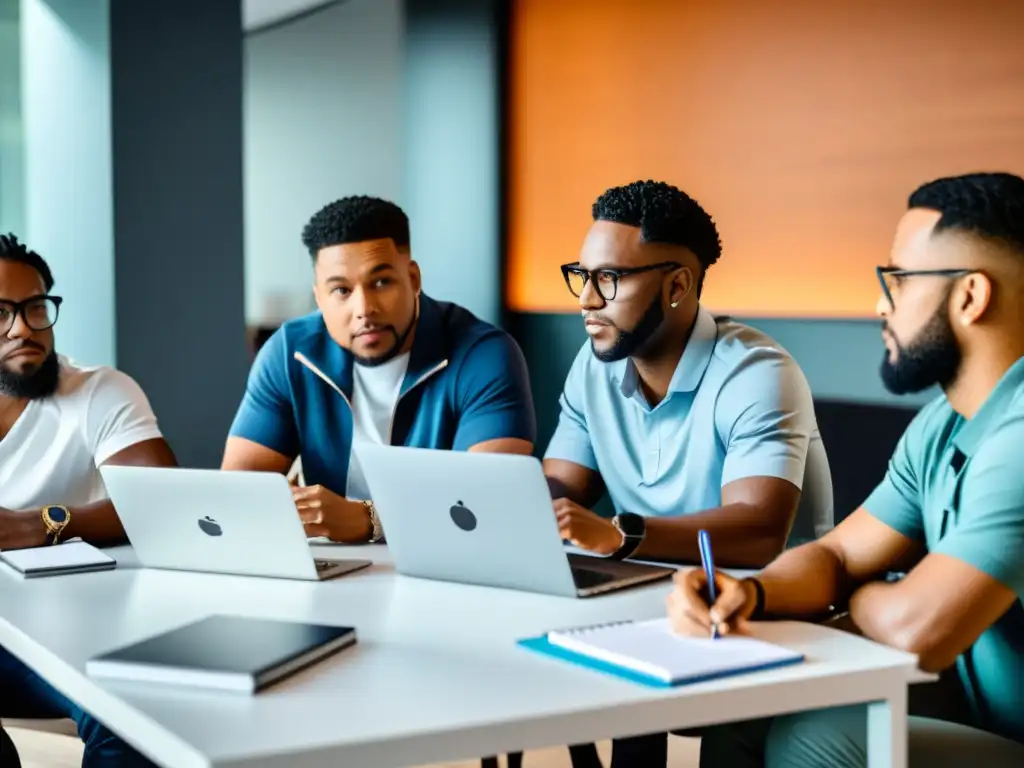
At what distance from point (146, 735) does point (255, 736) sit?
0.13 m

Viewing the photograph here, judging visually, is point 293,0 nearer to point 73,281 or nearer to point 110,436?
point 73,281

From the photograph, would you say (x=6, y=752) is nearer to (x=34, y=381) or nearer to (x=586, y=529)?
(x=34, y=381)

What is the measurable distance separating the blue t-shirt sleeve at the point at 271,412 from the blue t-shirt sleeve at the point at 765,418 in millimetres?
970

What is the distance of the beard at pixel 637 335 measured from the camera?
250cm

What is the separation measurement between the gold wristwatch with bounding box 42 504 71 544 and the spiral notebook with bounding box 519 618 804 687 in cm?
107

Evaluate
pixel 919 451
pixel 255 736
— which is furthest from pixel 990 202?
pixel 255 736

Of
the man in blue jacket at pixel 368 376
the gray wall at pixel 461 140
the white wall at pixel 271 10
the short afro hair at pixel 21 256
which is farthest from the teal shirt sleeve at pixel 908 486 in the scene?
the white wall at pixel 271 10

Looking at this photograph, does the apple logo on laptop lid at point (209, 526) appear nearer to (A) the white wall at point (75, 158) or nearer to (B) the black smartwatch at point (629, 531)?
(B) the black smartwatch at point (629, 531)

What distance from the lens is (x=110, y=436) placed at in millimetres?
2611

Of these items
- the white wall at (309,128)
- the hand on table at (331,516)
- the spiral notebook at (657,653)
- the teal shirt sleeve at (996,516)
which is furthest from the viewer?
the white wall at (309,128)

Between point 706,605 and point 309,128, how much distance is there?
237 inches

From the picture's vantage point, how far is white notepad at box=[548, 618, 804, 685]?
141cm

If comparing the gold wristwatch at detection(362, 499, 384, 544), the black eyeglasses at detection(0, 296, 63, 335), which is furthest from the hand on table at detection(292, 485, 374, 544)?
the black eyeglasses at detection(0, 296, 63, 335)

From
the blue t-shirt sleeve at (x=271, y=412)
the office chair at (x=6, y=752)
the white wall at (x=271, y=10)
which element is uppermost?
the white wall at (x=271, y=10)
